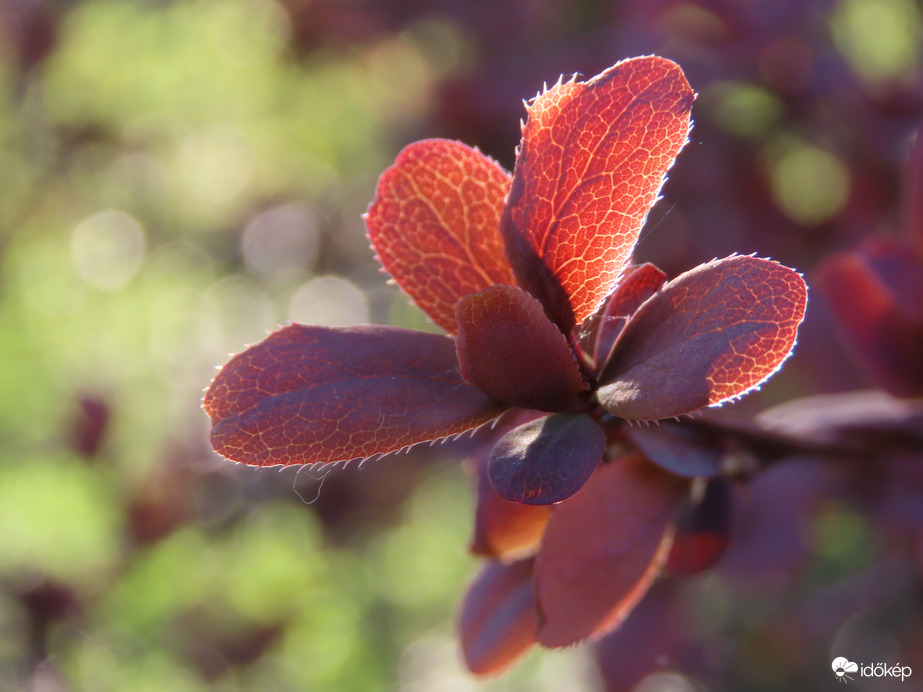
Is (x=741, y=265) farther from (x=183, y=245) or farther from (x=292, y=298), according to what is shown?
(x=183, y=245)

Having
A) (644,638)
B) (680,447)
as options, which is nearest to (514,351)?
(680,447)

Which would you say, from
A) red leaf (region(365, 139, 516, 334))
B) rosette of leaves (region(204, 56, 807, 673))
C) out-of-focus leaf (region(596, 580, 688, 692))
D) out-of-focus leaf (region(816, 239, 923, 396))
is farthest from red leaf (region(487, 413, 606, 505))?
out-of-focus leaf (region(596, 580, 688, 692))

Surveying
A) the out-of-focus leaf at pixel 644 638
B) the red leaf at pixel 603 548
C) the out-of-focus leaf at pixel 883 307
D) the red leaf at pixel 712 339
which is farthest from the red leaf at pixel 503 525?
the out-of-focus leaf at pixel 644 638

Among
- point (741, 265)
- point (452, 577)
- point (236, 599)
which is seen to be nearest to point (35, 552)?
point (236, 599)

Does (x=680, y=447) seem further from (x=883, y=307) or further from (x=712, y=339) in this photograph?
(x=883, y=307)

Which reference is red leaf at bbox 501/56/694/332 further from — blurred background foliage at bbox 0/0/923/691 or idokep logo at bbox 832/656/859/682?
idokep logo at bbox 832/656/859/682

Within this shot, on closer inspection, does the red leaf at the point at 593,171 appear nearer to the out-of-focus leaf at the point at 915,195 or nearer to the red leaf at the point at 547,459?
the red leaf at the point at 547,459
